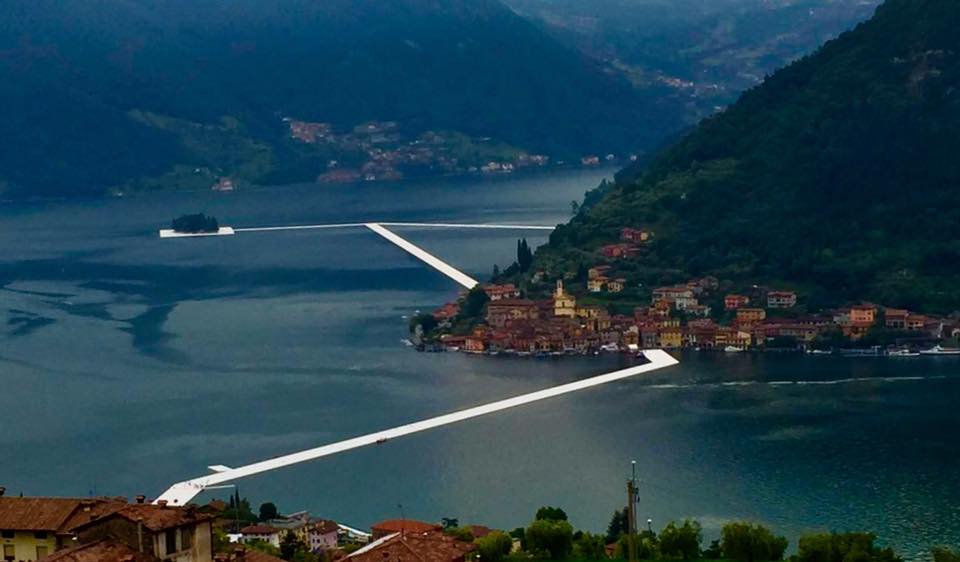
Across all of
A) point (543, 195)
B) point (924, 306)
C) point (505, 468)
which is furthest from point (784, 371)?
point (543, 195)

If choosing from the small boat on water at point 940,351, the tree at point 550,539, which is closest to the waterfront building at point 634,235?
the small boat on water at point 940,351

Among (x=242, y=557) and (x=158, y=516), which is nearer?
(x=158, y=516)

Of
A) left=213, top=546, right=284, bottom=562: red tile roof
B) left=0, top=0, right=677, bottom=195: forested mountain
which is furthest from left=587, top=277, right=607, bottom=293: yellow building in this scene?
left=0, top=0, right=677, bottom=195: forested mountain

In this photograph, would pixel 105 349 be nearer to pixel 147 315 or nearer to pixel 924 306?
pixel 147 315

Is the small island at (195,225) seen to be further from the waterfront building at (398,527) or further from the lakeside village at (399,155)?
the waterfront building at (398,527)

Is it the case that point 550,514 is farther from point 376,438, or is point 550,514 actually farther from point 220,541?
point 376,438

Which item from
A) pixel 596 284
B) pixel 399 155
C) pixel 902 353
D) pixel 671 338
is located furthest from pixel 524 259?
pixel 399 155

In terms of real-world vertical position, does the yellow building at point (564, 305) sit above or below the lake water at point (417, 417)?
above
